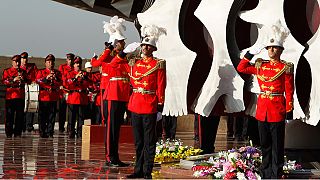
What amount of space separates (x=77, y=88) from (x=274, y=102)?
1049 centimetres

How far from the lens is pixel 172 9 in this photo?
1183 cm

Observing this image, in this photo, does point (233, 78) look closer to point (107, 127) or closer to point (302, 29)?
point (302, 29)

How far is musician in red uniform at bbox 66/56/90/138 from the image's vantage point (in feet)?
62.9

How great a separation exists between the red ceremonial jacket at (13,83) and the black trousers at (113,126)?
712cm

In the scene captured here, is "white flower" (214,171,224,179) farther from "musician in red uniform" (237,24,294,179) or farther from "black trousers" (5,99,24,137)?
"black trousers" (5,99,24,137)

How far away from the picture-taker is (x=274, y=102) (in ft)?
31.1

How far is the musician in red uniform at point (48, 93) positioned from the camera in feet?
61.4

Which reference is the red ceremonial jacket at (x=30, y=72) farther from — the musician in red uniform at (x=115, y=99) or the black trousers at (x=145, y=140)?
the black trousers at (x=145, y=140)

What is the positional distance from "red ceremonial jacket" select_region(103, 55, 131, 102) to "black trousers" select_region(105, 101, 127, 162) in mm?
111

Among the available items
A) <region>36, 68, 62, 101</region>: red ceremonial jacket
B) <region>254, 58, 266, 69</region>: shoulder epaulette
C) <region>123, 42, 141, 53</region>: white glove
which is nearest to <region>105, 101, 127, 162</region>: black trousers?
<region>123, 42, 141, 53</region>: white glove

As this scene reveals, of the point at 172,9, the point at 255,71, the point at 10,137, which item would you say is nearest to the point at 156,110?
the point at 255,71

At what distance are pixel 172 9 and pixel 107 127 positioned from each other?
1.94 metres

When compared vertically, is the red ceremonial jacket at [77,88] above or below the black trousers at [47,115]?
above

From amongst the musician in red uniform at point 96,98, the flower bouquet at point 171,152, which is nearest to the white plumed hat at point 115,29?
the flower bouquet at point 171,152
